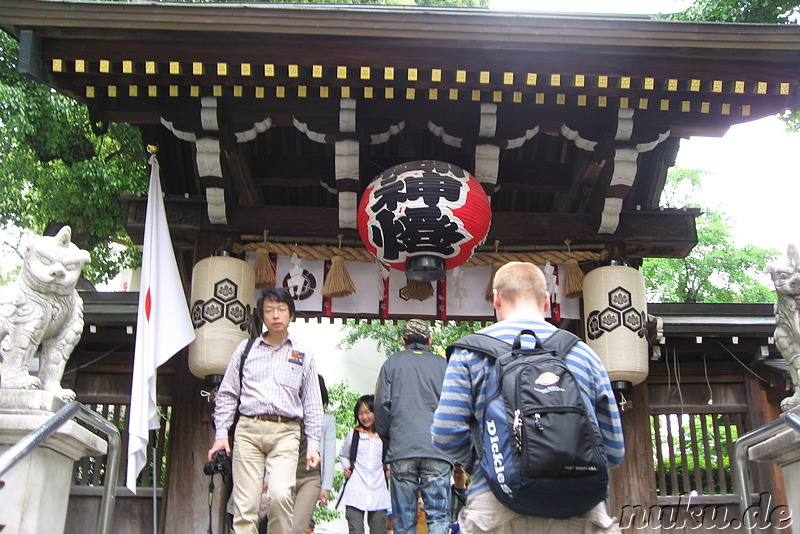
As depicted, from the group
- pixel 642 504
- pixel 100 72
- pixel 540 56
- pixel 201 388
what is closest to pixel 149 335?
pixel 201 388

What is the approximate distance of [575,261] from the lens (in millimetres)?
7867

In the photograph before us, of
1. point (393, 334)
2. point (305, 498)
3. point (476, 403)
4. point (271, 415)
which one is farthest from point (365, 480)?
point (393, 334)

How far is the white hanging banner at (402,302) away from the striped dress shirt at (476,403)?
4.89 metres

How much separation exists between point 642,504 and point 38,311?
5606 mm

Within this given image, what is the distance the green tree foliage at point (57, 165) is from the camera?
11.4m

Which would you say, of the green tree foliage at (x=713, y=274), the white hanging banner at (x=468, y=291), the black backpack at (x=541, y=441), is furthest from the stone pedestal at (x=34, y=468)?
the green tree foliage at (x=713, y=274)

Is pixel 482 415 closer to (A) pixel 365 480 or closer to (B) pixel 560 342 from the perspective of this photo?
(B) pixel 560 342

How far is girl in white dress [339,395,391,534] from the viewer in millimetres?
7113

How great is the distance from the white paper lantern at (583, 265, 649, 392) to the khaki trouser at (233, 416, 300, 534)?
3.32m

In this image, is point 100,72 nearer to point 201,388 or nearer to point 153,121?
point 153,121

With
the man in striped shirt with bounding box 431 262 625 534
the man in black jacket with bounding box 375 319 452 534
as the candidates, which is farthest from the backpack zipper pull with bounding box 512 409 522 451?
the man in black jacket with bounding box 375 319 452 534

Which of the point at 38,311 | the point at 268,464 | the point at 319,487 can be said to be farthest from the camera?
the point at 319,487

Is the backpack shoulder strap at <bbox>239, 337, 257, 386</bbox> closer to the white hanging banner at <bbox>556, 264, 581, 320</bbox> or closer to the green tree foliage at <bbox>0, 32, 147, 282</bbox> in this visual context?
the white hanging banner at <bbox>556, 264, 581, 320</bbox>

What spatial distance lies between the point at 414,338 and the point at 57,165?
806 cm
